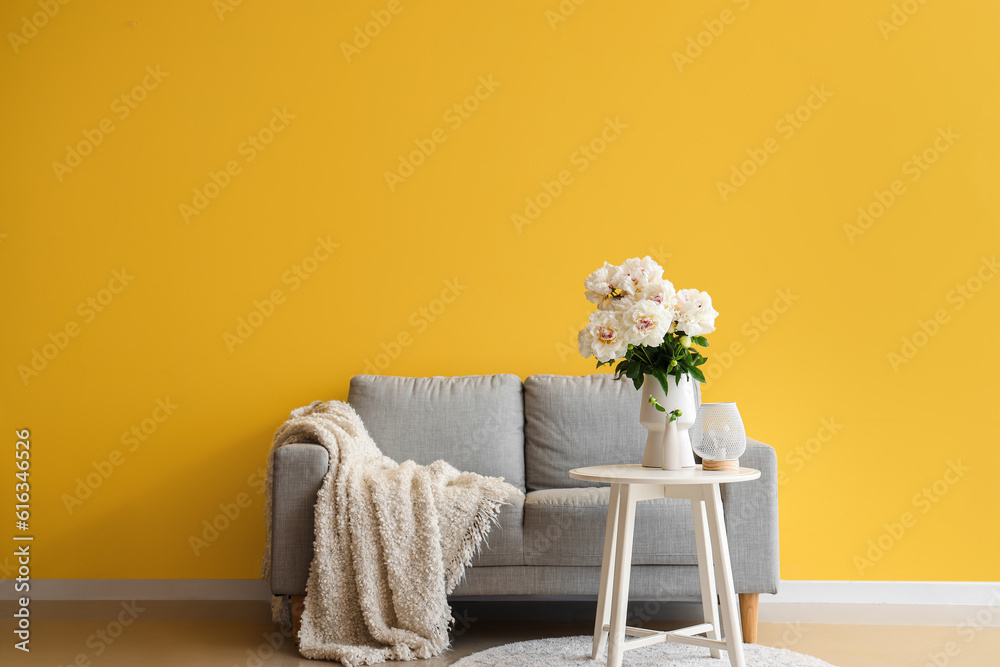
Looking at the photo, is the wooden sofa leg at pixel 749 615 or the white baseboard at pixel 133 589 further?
the white baseboard at pixel 133 589

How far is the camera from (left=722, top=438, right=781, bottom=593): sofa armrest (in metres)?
2.49

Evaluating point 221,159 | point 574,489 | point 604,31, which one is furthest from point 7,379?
point 604,31

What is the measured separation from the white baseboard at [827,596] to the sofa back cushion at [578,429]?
783 mm

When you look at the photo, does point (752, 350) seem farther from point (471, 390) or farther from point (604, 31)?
point (604, 31)

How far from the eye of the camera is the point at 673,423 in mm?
2199

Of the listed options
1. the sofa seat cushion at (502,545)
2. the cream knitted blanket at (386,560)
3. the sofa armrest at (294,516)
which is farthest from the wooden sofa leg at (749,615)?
the sofa armrest at (294,516)

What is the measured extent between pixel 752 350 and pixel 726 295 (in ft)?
0.75

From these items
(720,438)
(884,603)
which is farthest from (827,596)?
(720,438)

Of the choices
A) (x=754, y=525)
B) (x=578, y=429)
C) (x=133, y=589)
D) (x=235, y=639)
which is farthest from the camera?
(x=133, y=589)

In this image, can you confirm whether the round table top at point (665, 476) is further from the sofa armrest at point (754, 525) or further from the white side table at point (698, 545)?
the sofa armrest at point (754, 525)

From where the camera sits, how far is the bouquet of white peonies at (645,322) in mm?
2088

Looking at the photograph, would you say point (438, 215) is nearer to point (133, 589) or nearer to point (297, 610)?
point (297, 610)

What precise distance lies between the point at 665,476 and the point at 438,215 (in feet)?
5.15

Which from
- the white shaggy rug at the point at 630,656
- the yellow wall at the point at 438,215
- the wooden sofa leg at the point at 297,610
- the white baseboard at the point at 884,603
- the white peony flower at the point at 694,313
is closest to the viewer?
the white peony flower at the point at 694,313
